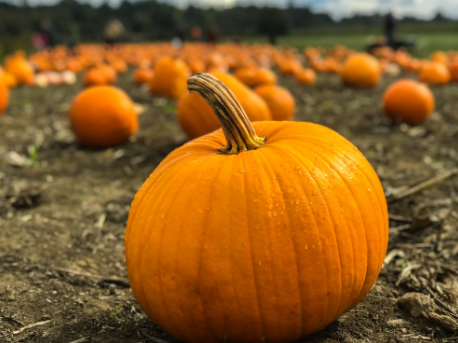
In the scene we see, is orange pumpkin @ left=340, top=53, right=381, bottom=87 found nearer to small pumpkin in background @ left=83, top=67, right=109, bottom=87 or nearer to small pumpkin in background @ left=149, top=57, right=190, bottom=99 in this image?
Answer: small pumpkin in background @ left=149, top=57, right=190, bottom=99

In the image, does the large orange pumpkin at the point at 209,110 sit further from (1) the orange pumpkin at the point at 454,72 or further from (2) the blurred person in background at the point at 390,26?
(2) the blurred person in background at the point at 390,26

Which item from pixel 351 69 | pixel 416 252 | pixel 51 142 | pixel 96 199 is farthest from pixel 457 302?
pixel 351 69

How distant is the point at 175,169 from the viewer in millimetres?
2307

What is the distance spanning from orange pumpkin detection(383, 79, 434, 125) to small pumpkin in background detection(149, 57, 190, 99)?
14.3 ft

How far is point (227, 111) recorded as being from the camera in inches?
89.4

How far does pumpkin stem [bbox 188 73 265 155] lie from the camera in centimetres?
228

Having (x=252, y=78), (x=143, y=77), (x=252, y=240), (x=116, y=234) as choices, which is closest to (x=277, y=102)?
(x=252, y=78)

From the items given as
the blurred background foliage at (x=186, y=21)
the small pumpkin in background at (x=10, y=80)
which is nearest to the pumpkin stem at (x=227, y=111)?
the small pumpkin in background at (x=10, y=80)

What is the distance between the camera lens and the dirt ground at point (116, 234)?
254 centimetres

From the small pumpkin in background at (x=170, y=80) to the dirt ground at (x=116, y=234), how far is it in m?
2.18

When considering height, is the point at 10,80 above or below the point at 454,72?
below

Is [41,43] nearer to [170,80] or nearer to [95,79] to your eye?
[95,79]

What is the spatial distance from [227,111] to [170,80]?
8030mm

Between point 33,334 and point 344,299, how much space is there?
5.22 ft
